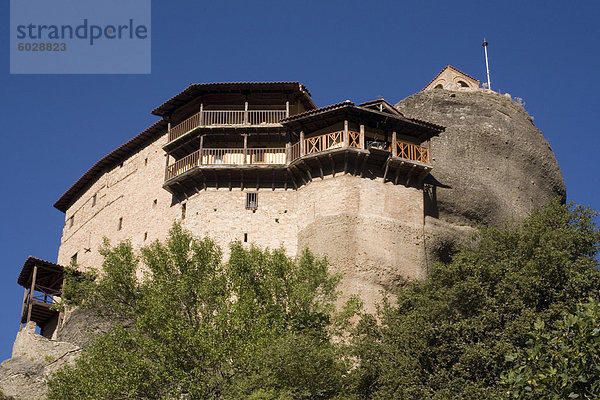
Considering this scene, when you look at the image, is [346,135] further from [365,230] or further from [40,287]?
[40,287]

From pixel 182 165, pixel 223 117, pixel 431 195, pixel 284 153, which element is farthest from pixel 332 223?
pixel 182 165

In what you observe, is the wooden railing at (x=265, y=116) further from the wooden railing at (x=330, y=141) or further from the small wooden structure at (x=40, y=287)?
the small wooden structure at (x=40, y=287)

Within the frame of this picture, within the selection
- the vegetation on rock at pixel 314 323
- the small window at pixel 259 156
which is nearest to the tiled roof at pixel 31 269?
the vegetation on rock at pixel 314 323

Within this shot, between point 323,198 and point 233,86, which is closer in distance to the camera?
point 323,198

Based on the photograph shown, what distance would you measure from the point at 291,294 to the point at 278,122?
37.2 feet

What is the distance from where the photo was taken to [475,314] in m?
28.3

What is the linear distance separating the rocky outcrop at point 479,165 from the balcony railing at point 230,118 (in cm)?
773

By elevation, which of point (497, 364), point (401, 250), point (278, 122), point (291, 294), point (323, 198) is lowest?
point (497, 364)

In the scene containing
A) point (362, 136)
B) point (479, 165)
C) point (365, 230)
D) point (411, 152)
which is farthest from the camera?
point (479, 165)

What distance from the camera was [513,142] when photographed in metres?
41.2

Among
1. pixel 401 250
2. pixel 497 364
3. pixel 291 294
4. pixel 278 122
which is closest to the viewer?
pixel 497 364

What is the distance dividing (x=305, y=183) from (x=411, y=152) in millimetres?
4823

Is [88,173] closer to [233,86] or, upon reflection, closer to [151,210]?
[151,210]

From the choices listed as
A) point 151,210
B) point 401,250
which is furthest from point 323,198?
point 151,210
